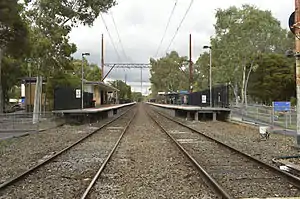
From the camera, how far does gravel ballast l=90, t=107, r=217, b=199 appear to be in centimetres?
669

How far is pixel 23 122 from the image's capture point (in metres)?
20.9

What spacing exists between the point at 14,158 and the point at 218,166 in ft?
19.4

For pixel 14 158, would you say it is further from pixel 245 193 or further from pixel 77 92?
pixel 77 92

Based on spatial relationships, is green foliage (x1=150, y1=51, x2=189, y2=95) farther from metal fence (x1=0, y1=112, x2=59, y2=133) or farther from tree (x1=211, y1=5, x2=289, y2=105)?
metal fence (x1=0, y1=112, x2=59, y2=133)

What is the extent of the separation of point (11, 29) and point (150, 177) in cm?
1035

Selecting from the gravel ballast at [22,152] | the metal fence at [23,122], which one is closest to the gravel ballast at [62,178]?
the gravel ballast at [22,152]

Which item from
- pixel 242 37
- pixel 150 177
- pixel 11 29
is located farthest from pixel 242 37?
pixel 150 177

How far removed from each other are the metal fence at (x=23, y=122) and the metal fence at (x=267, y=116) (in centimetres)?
1175

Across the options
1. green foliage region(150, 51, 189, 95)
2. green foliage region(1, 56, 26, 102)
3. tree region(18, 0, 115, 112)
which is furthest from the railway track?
green foliage region(150, 51, 189, 95)

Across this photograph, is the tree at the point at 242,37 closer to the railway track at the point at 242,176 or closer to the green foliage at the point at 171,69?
the railway track at the point at 242,176

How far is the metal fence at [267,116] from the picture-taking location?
17891 millimetres

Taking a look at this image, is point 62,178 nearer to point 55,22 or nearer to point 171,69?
point 55,22

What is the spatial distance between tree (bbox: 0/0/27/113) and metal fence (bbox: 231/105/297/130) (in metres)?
12.2

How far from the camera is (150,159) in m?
10.5
